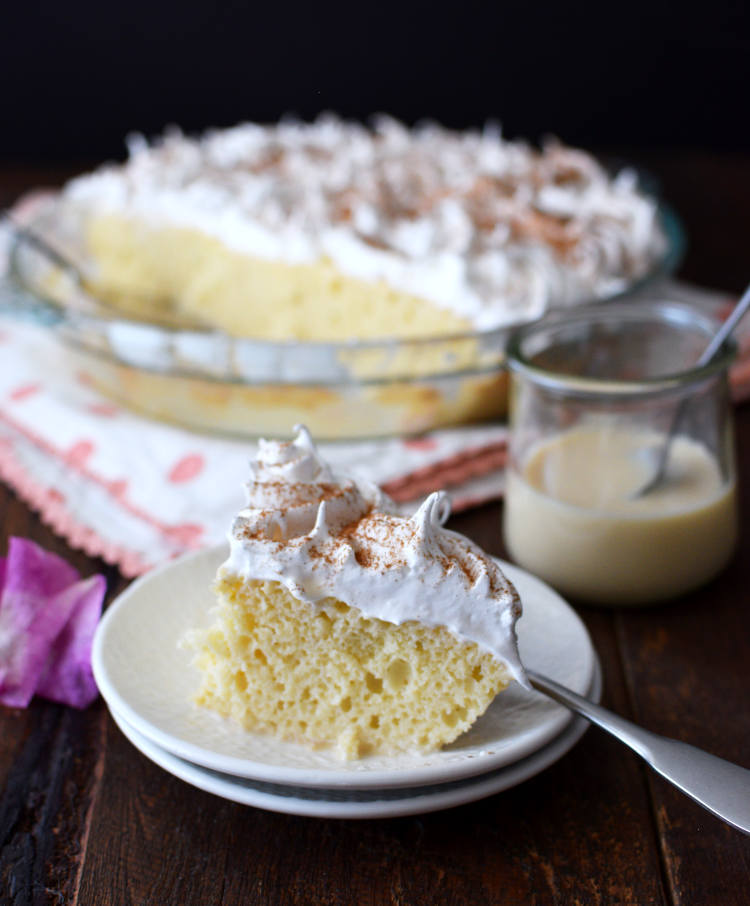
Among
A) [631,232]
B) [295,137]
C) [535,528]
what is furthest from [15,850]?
[295,137]

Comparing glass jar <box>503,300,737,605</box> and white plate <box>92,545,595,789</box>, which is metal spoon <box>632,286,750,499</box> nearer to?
glass jar <box>503,300,737,605</box>

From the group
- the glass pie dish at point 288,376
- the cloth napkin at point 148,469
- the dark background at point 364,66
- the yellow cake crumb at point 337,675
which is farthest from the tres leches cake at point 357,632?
the dark background at point 364,66

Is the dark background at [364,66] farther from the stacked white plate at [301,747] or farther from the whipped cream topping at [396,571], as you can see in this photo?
the whipped cream topping at [396,571]

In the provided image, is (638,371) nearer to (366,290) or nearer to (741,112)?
(366,290)

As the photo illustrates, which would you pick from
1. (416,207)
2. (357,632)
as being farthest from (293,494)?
(416,207)

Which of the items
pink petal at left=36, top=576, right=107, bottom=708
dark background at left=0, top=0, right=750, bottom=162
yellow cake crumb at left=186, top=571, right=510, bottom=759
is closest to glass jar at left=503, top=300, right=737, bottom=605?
yellow cake crumb at left=186, top=571, right=510, bottom=759

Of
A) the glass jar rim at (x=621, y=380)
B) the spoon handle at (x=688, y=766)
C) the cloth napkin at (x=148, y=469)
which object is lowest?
the cloth napkin at (x=148, y=469)

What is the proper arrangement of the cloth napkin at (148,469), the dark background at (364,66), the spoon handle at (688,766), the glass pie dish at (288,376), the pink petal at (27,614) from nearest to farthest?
1. the spoon handle at (688,766)
2. the pink petal at (27,614)
3. the cloth napkin at (148,469)
4. the glass pie dish at (288,376)
5. the dark background at (364,66)
